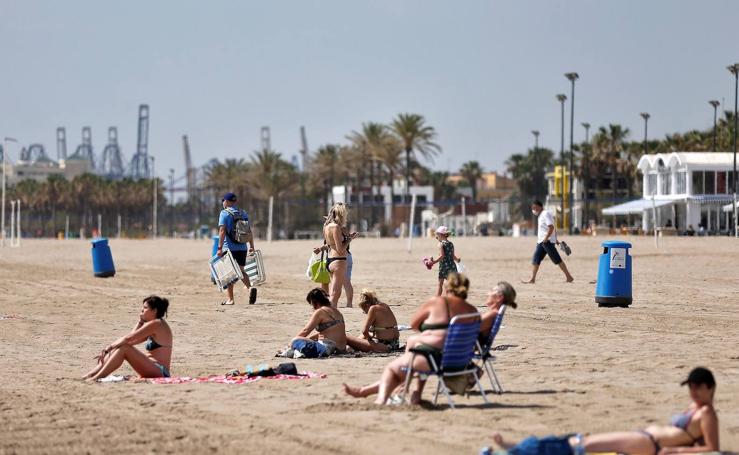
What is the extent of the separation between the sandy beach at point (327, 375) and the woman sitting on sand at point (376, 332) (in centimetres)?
43

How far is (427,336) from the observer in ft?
30.2

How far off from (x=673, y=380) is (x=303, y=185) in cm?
12601

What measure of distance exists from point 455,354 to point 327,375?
2.04 m

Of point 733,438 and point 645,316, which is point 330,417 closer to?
point 733,438

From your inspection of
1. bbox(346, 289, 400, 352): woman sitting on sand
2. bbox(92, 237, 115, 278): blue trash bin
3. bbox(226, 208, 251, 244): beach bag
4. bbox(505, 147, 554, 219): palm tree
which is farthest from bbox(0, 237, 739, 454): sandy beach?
bbox(505, 147, 554, 219): palm tree

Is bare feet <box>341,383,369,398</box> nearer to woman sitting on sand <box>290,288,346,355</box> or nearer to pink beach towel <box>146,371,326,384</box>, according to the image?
pink beach towel <box>146,371,326,384</box>

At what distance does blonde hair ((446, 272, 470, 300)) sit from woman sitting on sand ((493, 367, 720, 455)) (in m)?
2.10

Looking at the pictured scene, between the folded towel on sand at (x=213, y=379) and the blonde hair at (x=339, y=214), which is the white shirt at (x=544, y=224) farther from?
the folded towel on sand at (x=213, y=379)

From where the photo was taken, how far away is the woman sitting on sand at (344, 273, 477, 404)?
912cm

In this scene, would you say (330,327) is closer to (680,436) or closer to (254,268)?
(680,436)

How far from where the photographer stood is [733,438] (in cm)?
784

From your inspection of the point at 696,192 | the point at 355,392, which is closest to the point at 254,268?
the point at 355,392

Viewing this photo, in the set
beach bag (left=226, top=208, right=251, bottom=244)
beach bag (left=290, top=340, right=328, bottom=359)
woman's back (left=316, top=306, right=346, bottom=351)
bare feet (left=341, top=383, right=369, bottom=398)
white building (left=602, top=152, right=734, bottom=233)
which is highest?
white building (left=602, top=152, right=734, bottom=233)

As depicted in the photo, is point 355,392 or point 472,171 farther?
point 472,171
